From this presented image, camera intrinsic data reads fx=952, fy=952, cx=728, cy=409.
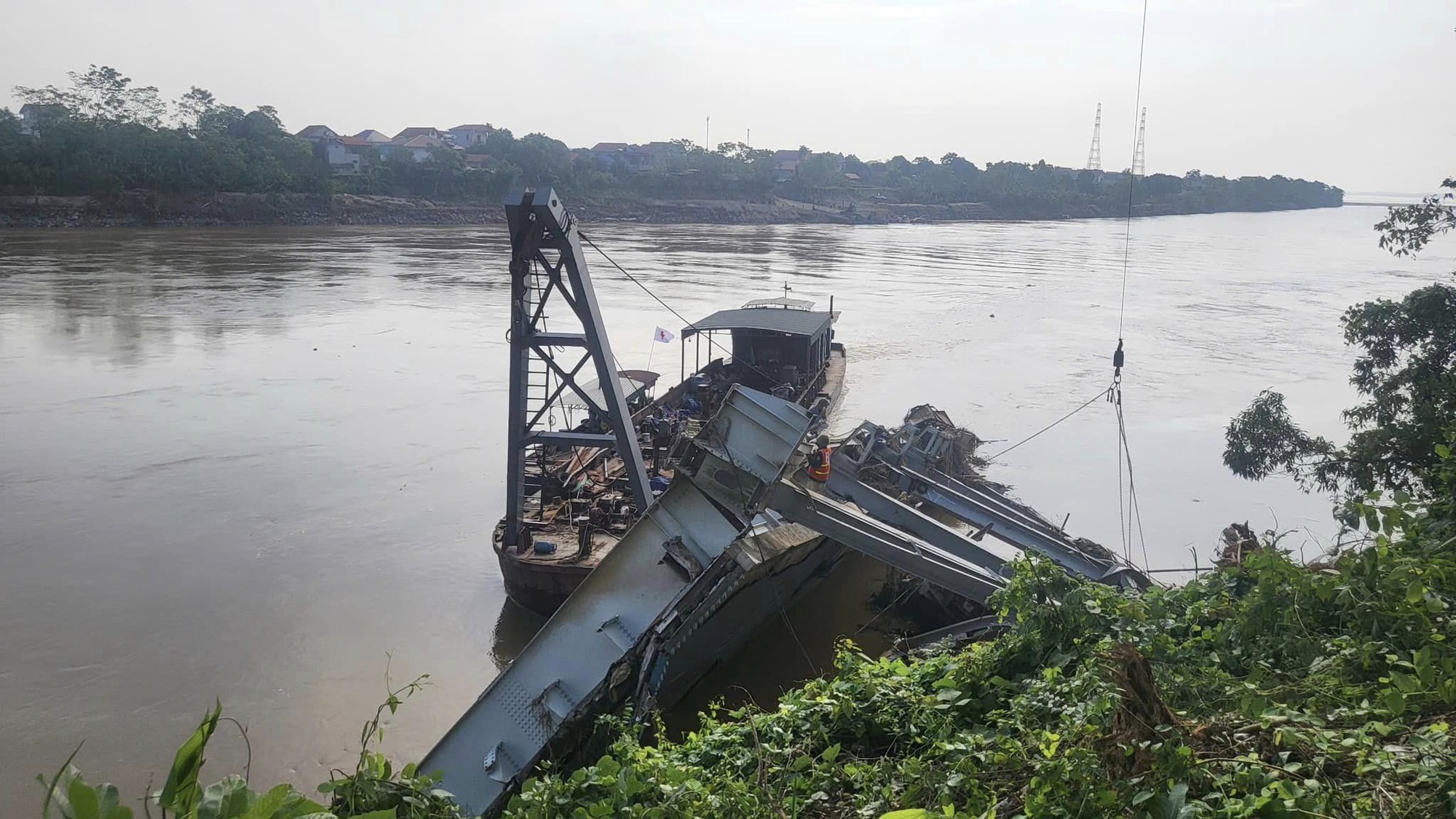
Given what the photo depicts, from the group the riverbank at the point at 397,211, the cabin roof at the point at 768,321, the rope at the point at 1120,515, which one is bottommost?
the rope at the point at 1120,515

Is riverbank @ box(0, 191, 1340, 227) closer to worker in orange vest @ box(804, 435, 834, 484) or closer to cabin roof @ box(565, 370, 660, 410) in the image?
cabin roof @ box(565, 370, 660, 410)

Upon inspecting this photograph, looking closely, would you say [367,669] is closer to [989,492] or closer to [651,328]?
[989,492]

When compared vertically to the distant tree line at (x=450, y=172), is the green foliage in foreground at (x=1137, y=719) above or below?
below

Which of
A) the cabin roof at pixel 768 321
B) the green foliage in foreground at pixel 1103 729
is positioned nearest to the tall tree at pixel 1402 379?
the green foliage in foreground at pixel 1103 729

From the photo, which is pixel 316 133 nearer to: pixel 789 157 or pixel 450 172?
pixel 450 172

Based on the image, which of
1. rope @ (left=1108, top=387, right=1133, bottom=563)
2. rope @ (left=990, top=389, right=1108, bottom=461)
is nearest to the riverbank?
rope @ (left=990, top=389, right=1108, bottom=461)

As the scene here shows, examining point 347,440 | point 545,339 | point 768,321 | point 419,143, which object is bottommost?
point 347,440

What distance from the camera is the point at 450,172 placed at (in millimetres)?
74000

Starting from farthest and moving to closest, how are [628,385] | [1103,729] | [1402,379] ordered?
[628,385]
[1402,379]
[1103,729]

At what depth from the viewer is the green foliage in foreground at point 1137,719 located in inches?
123

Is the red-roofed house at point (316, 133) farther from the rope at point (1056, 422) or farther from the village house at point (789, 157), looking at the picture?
the rope at point (1056, 422)

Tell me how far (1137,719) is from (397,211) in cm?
7337

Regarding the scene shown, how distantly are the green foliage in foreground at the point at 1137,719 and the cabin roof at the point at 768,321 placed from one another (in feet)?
47.7

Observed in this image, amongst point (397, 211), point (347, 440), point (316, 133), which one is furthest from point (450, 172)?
point (347, 440)
